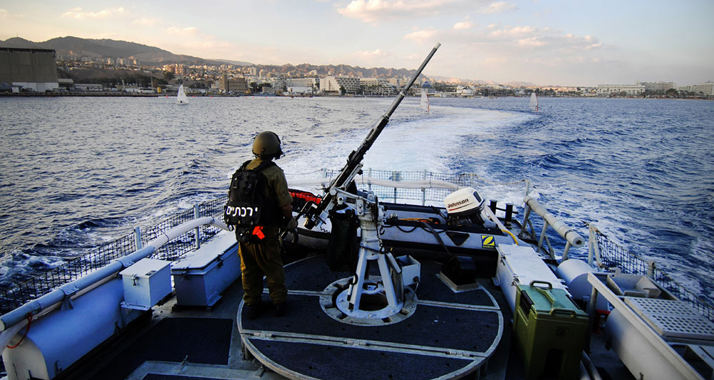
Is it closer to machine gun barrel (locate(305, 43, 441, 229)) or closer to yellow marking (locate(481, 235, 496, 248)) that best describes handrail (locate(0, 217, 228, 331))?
machine gun barrel (locate(305, 43, 441, 229))

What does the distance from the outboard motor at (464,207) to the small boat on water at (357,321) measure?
740 mm

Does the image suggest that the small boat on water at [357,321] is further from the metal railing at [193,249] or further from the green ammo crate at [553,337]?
the metal railing at [193,249]

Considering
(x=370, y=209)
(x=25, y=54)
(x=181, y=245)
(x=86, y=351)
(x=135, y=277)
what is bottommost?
(x=181, y=245)

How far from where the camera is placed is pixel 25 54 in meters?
115

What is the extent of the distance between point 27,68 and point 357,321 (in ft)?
514

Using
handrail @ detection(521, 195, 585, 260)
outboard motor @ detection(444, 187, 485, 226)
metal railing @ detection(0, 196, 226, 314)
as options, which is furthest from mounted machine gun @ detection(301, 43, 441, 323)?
metal railing @ detection(0, 196, 226, 314)

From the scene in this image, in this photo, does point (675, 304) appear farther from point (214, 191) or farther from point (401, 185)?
point (214, 191)

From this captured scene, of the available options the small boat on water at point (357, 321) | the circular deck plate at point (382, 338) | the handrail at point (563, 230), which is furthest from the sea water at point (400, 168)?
the circular deck plate at point (382, 338)

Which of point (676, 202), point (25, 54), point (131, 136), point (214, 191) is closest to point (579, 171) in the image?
point (676, 202)

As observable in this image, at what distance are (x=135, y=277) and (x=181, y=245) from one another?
21.2ft

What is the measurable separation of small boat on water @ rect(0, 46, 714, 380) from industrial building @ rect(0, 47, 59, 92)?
147 metres

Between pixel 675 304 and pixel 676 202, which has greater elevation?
pixel 675 304

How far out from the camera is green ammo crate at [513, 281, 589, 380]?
10.9ft

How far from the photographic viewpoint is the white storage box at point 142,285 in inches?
156
